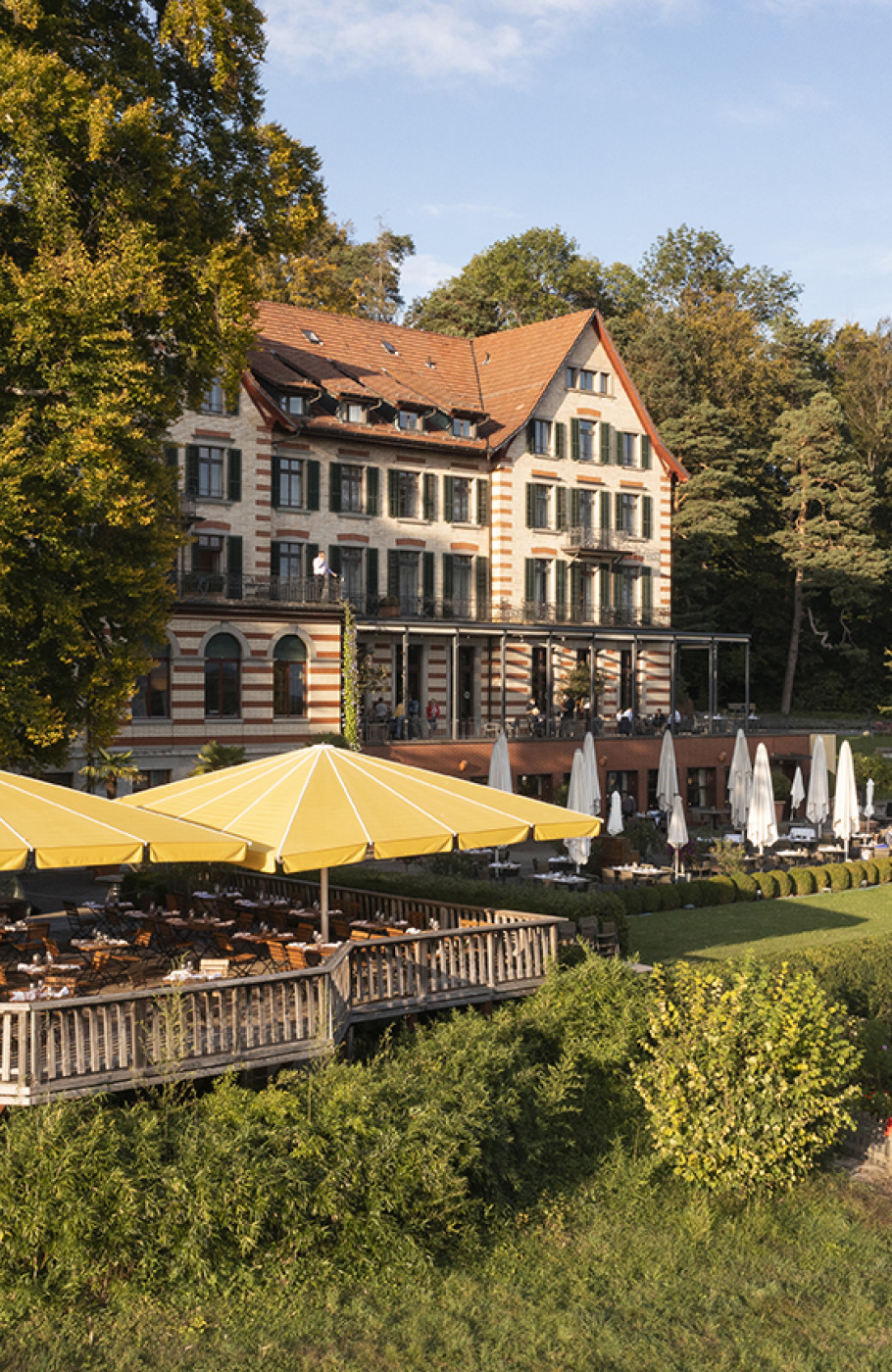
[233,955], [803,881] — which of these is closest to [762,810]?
[803,881]

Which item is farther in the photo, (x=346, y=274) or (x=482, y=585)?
(x=346, y=274)

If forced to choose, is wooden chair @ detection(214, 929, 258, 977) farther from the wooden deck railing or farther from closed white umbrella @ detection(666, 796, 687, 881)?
closed white umbrella @ detection(666, 796, 687, 881)

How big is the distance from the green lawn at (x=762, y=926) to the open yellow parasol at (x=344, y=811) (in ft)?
20.3

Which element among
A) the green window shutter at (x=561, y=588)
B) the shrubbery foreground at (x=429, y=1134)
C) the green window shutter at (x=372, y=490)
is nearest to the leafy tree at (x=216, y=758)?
the green window shutter at (x=372, y=490)

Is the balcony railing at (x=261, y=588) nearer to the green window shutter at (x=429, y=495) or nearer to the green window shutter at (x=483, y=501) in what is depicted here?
the green window shutter at (x=429, y=495)

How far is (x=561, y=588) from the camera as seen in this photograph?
45625 mm

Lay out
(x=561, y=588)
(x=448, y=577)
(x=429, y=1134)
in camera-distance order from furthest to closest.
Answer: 1. (x=561, y=588)
2. (x=448, y=577)
3. (x=429, y=1134)

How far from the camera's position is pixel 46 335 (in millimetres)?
19359

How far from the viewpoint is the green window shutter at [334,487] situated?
40438mm

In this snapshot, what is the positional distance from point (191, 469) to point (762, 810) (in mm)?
18195

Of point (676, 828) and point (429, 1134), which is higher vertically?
point (676, 828)

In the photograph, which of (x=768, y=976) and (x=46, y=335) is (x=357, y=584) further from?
(x=768, y=976)

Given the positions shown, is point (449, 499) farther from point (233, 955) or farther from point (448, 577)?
point (233, 955)

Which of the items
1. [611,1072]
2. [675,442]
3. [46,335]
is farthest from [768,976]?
[675,442]
